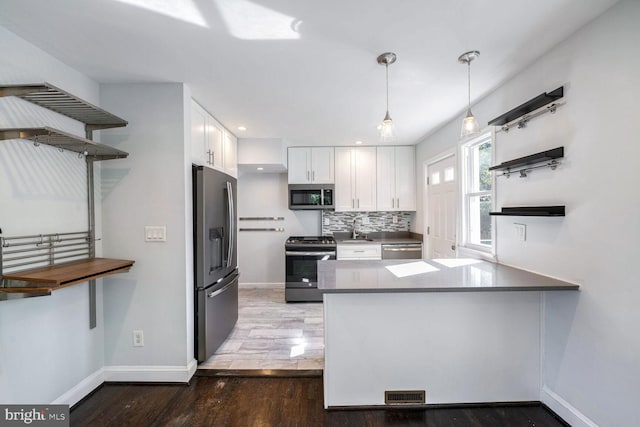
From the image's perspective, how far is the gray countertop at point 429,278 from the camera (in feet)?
5.21

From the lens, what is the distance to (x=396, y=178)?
13.7 feet

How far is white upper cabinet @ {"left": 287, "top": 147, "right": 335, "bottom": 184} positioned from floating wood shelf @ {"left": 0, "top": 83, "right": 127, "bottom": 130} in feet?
7.89

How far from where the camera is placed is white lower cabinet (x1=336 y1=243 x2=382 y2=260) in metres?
3.91

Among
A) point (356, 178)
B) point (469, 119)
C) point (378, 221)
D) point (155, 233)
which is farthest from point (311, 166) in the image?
point (469, 119)

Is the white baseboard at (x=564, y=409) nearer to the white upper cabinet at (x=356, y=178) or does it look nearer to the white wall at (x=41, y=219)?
the white upper cabinet at (x=356, y=178)

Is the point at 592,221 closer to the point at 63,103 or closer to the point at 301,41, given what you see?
the point at 301,41

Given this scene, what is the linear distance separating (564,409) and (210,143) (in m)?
3.52

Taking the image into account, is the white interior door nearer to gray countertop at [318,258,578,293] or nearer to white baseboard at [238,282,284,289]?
gray countertop at [318,258,578,293]

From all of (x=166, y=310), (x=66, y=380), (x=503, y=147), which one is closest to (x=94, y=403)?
(x=66, y=380)

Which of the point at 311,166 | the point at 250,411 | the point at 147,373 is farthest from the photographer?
the point at 311,166

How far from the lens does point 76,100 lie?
1.60 metres

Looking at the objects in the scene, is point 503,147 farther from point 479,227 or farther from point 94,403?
point 94,403

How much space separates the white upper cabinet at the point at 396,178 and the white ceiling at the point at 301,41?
172 cm

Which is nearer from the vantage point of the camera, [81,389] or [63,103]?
[63,103]
